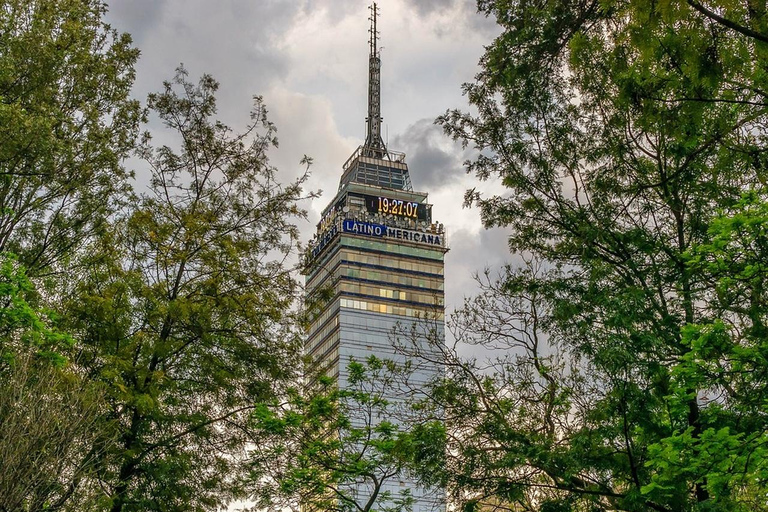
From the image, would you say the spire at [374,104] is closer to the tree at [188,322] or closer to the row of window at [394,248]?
the row of window at [394,248]

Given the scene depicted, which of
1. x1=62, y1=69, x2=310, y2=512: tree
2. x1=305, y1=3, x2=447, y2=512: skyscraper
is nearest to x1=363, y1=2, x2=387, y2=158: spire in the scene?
x1=305, y1=3, x2=447, y2=512: skyscraper

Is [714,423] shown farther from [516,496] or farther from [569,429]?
[516,496]

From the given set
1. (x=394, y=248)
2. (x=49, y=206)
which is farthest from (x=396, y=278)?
(x=49, y=206)

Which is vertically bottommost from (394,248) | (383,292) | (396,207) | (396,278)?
(383,292)

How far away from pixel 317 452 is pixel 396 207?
304 feet

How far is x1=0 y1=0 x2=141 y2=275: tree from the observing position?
1290 cm

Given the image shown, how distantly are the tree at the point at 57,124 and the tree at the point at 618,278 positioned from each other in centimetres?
720

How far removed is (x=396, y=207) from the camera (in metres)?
109

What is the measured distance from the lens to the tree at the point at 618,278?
1000 centimetres

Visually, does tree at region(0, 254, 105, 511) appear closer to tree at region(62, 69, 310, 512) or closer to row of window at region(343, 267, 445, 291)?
tree at region(62, 69, 310, 512)

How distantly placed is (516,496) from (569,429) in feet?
5.41

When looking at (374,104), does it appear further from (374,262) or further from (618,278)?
(618,278)

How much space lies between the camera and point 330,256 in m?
107

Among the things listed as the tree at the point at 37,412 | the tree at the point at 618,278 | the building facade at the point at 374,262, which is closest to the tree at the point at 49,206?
the tree at the point at 37,412
